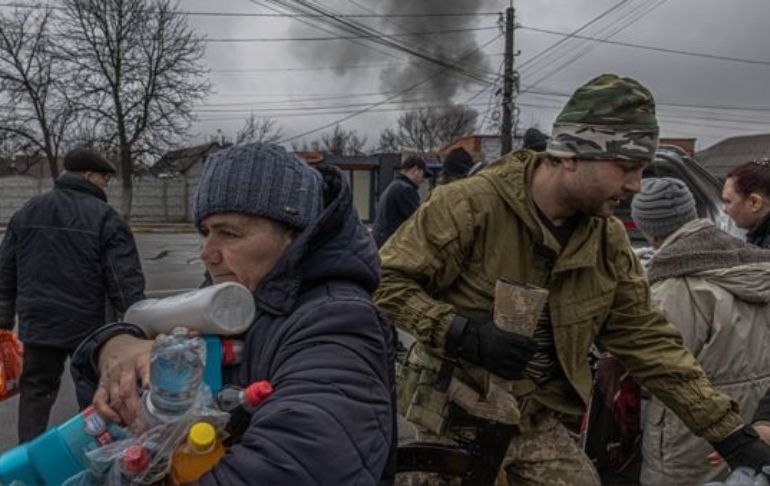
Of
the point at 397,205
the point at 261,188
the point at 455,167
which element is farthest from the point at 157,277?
the point at 261,188

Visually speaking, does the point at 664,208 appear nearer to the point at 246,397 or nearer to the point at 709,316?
the point at 709,316

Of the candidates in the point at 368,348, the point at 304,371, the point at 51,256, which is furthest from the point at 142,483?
the point at 51,256

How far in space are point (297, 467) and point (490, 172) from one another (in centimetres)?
157

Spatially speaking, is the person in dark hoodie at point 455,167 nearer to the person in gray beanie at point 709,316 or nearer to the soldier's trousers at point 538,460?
the person in gray beanie at point 709,316

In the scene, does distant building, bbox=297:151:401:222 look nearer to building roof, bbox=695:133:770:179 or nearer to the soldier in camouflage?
the soldier in camouflage

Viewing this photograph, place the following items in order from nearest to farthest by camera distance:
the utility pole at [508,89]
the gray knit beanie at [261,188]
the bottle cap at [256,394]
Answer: the bottle cap at [256,394], the gray knit beanie at [261,188], the utility pole at [508,89]

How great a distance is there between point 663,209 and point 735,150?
58.1 metres

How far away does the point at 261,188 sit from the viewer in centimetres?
139

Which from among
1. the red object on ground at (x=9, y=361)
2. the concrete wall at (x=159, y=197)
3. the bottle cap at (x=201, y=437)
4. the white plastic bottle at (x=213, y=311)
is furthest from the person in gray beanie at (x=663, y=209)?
the concrete wall at (x=159, y=197)

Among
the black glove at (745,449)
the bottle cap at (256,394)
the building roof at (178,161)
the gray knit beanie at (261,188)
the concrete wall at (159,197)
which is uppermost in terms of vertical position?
the gray knit beanie at (261,188)

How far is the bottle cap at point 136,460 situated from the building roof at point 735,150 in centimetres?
5369

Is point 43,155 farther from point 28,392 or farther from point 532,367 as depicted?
point 532,367

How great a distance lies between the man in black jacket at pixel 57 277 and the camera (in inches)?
165

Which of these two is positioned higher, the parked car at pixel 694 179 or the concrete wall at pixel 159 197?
the parked car at pixel 694 179
